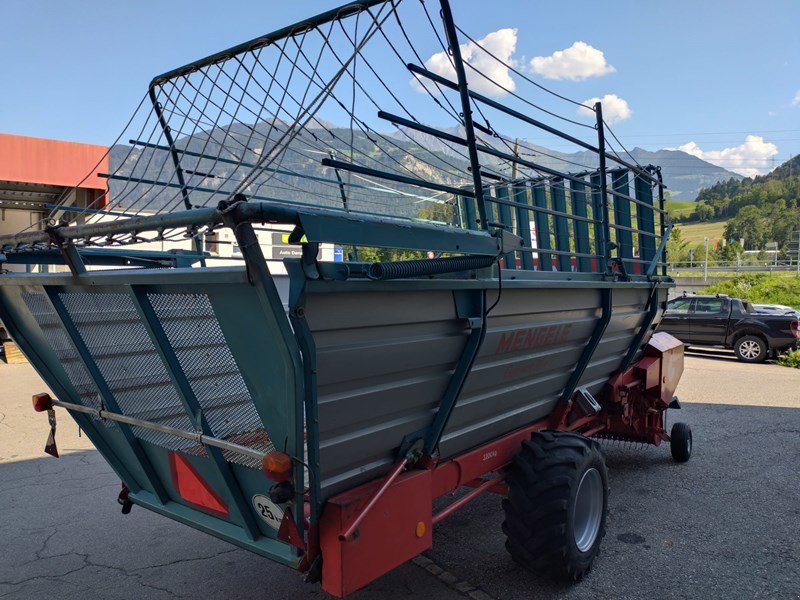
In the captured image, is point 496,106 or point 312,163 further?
point 312,163

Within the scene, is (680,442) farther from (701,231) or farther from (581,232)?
(701,231)

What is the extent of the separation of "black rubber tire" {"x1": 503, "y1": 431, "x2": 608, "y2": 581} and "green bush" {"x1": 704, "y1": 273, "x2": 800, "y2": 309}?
21.1 meters

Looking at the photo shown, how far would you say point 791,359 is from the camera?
13516mm

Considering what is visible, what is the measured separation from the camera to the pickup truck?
13.9 m

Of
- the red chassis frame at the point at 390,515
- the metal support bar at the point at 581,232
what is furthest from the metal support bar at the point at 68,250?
the metal support bar at the point at 581,232

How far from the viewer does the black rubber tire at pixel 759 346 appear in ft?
46.2

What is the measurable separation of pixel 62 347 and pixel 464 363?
2.10m

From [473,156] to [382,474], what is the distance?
159 centimetres

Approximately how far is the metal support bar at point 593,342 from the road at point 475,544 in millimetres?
1160

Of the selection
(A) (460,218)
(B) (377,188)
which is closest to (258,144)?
(B) (377,188)

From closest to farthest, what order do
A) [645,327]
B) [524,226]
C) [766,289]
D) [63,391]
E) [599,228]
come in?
[63,391] < [599,228] < [645,327] < [524,226] < [766,289]

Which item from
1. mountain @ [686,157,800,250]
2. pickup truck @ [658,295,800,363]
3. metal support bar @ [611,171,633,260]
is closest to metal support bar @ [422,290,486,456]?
metal support bar @ [611,171,633,260]

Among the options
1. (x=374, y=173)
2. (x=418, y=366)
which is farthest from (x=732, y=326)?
(x=374, y=173)

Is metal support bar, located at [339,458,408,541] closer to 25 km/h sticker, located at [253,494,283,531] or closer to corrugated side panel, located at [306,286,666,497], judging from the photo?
corrugated side panel, located at [306,286,666,497]
